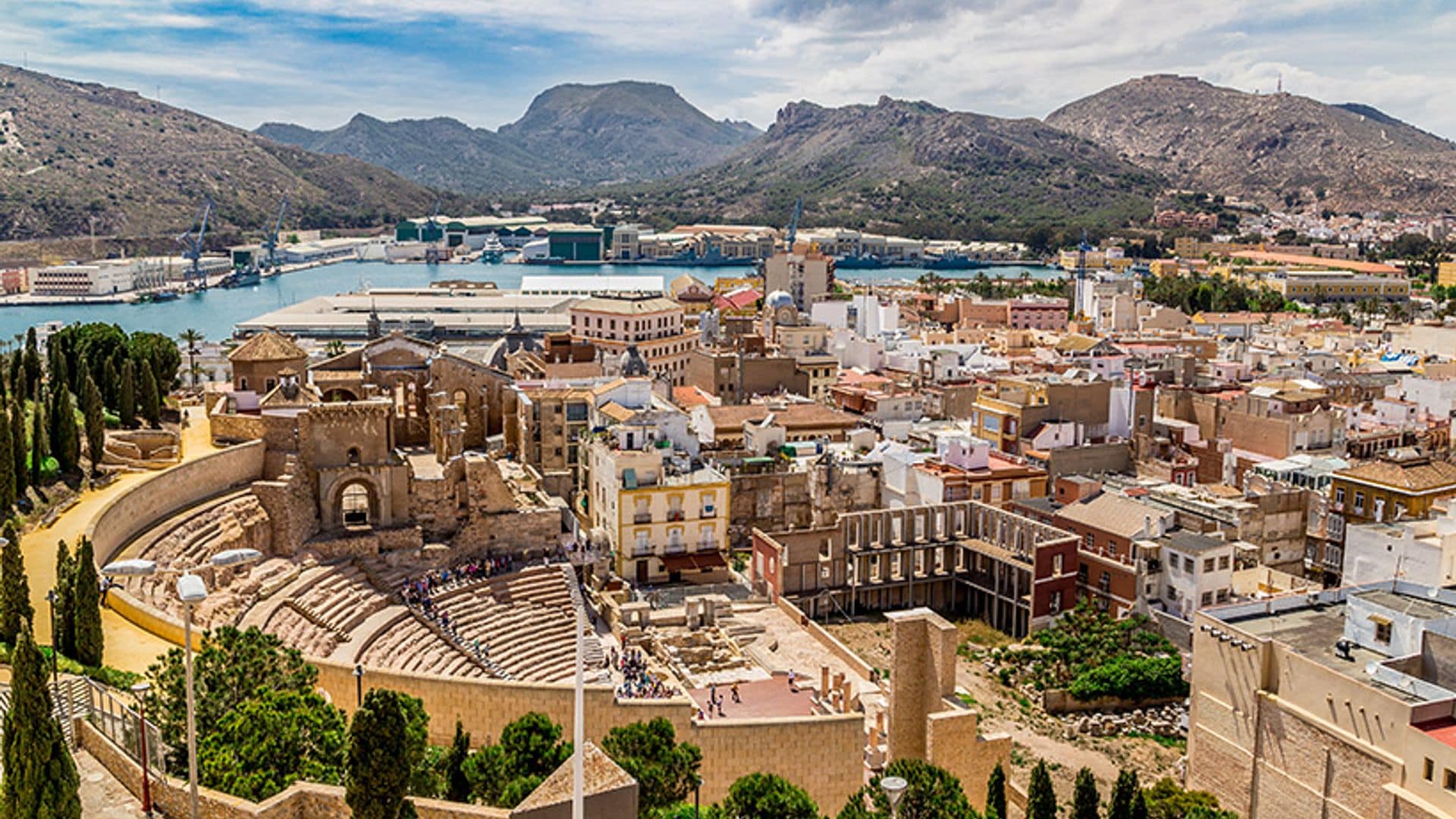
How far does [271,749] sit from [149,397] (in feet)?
80.4

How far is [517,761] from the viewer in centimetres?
1759

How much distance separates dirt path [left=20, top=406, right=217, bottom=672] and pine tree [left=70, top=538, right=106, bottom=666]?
641 millimetres

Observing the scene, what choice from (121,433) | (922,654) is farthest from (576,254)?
(922,654)

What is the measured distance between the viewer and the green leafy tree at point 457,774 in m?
16.9

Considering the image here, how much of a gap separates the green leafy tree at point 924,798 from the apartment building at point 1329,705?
7.69 meters

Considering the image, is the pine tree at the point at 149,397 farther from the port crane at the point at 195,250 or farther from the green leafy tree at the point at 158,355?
the port crane at the point at 195,250

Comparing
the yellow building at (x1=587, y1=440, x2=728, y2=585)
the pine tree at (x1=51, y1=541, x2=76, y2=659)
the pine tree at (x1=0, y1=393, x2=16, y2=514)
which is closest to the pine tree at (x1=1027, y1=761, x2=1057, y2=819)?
the pine tree at (x1=51, y1=541, x2=76, y2=659)

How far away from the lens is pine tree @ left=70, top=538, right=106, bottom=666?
1948cm

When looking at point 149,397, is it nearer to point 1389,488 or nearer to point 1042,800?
point 1042,800

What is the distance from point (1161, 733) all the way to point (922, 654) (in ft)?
26.7

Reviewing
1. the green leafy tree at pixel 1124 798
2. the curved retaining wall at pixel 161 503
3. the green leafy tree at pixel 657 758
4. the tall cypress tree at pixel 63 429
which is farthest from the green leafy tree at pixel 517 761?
the tall cypress tree at pixel 63 429

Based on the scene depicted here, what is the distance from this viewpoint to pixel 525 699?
2167cm

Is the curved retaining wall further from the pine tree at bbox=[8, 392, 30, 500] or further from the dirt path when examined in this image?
the pine tree at bbox=[8, 392, 30, 500]

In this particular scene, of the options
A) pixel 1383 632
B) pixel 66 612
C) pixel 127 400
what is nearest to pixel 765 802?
pixel 66 612
